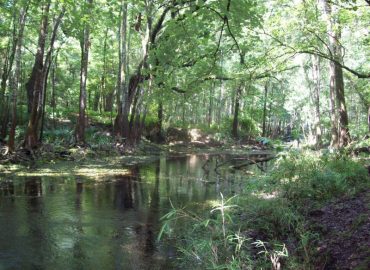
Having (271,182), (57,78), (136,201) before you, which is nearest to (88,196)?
(136,201)

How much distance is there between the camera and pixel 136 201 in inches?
380

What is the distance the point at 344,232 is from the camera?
5383 mm

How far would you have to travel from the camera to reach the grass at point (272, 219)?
15.5 feet

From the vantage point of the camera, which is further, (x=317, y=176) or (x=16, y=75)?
(x=16, y=75)

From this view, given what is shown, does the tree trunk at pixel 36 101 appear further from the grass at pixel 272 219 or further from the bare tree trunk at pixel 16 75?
the grass at pixel 272 219

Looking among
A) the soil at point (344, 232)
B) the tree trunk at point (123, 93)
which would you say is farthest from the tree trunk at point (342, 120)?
the tree trunk at point (123, 93)

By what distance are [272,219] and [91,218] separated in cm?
366

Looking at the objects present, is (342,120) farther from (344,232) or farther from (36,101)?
(36,101)

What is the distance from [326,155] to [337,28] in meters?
4.19

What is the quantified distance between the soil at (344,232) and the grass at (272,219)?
16cm

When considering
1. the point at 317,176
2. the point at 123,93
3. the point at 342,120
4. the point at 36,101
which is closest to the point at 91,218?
the point at 317,176

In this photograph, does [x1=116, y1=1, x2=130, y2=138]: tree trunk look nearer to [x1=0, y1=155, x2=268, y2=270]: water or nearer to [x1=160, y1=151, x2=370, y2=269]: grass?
[x1=0, y1=155, x2=268, y2=270]: water

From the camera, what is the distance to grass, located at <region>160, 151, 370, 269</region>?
4.72m

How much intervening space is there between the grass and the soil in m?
0.16
